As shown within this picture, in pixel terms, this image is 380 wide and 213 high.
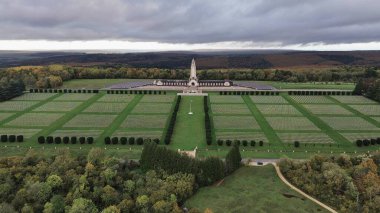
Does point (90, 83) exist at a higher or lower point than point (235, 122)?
higher

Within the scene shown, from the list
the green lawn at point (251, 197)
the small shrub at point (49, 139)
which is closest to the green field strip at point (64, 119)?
the small shrub at point (49, 139)

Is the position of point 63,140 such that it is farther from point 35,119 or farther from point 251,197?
point 251,197

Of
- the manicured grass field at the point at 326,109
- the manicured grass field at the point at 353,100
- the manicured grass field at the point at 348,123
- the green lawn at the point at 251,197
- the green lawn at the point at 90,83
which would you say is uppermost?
the green lawn at the point at 90,83

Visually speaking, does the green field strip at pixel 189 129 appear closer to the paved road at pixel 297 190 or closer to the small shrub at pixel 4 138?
the paved road at pixel 297 190

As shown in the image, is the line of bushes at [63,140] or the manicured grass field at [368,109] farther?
the manicured grass field at [368,109]

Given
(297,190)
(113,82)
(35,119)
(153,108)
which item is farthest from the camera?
(113,82)

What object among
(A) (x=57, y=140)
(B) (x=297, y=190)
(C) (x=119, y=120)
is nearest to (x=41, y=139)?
(A) (x=57, y=140)

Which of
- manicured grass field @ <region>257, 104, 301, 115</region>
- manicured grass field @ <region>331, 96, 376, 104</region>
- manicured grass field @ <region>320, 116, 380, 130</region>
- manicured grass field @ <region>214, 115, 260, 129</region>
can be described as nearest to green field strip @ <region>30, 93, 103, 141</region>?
manicured grass field @ <region>214, 115, 260, 129</region>
